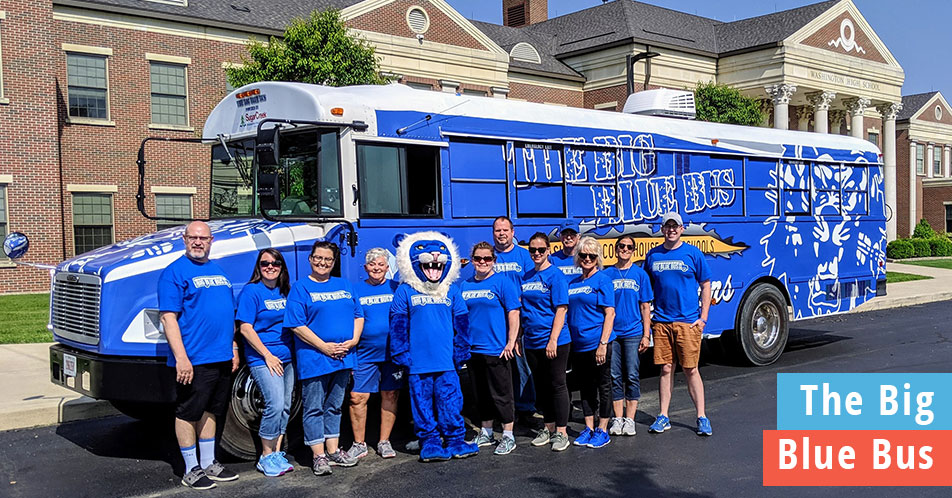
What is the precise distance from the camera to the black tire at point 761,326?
10805 mm

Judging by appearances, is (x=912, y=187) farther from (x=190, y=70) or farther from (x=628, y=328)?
(x=628, y=328)

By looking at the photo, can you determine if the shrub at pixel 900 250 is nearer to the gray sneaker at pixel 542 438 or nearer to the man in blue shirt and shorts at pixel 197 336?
the gray sneaker at pixel 542 438

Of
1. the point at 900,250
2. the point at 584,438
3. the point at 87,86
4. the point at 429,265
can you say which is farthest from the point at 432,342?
the point at 900,250

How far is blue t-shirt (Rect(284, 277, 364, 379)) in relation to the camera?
627cm

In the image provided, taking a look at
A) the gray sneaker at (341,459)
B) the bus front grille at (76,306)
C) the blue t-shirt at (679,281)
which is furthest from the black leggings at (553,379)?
the bus front grille at (76,306)

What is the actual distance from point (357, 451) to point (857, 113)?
43.1 metres

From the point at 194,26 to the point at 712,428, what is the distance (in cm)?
2153

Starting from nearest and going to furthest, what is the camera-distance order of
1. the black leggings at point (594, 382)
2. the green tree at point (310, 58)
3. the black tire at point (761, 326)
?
1. the black leggings at point (594, 382)
2. the black tire at point (761, 326)
3. the green tree at point (310, 58)

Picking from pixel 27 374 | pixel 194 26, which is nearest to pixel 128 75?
pixel 194 26

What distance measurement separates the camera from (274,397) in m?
6.33

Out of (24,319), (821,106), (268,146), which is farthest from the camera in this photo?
(821,106)

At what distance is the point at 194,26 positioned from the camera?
24.9 m

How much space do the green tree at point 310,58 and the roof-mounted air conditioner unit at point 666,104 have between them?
9452mm

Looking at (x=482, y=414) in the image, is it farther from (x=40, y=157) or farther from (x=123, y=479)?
(x=40, y=157)
